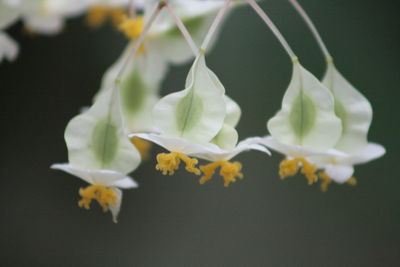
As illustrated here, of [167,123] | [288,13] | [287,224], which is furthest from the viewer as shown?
[287,224]

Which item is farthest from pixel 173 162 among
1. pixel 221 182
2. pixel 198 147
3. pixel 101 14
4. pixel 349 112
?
pixel 221 182

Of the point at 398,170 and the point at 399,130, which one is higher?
the point at 399,130

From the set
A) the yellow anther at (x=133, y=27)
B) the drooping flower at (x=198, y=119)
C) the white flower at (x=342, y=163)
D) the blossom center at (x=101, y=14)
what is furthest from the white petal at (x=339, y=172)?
the blossom center at (x=101, y=14)

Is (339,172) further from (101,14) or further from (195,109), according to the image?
(101,14)

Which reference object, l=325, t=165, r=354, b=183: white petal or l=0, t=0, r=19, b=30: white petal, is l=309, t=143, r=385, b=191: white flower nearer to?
l=325, t=165, r=354, b=183: white petal

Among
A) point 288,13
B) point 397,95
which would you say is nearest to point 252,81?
Result: point 288,13

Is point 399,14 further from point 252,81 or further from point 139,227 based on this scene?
point 139,227
